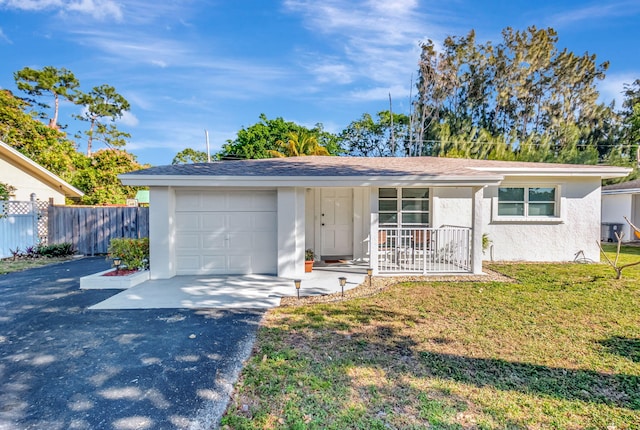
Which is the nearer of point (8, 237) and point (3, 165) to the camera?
point (8, 237)

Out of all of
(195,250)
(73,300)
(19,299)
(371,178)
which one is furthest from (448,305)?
(19,299)

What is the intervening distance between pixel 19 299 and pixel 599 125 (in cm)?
3447

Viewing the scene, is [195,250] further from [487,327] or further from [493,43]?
[493,43]

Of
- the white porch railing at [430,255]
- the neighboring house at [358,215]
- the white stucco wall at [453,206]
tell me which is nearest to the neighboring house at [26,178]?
the neighboring house at [358,215]

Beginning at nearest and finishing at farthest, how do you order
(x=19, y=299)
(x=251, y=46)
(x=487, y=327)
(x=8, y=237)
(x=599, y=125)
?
(x=487, y=327)
(x=19, y=299)
(x=8, y=237)
(x=251, y=46)
(x=599, y=125)

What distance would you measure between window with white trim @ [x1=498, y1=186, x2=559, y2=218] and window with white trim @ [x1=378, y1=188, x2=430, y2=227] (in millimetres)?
2468

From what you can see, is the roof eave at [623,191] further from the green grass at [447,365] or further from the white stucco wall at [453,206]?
the green grass at [447,365]

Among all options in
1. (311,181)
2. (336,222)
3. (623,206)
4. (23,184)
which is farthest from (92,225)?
(623,206)

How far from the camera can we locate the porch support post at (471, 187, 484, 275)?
713cm

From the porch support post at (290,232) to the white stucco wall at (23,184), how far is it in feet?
34.1

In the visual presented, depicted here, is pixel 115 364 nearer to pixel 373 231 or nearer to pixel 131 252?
pixel 131 252

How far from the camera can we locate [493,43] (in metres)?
24.4

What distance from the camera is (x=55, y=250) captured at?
9.99 meters

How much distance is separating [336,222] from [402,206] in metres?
2.00
